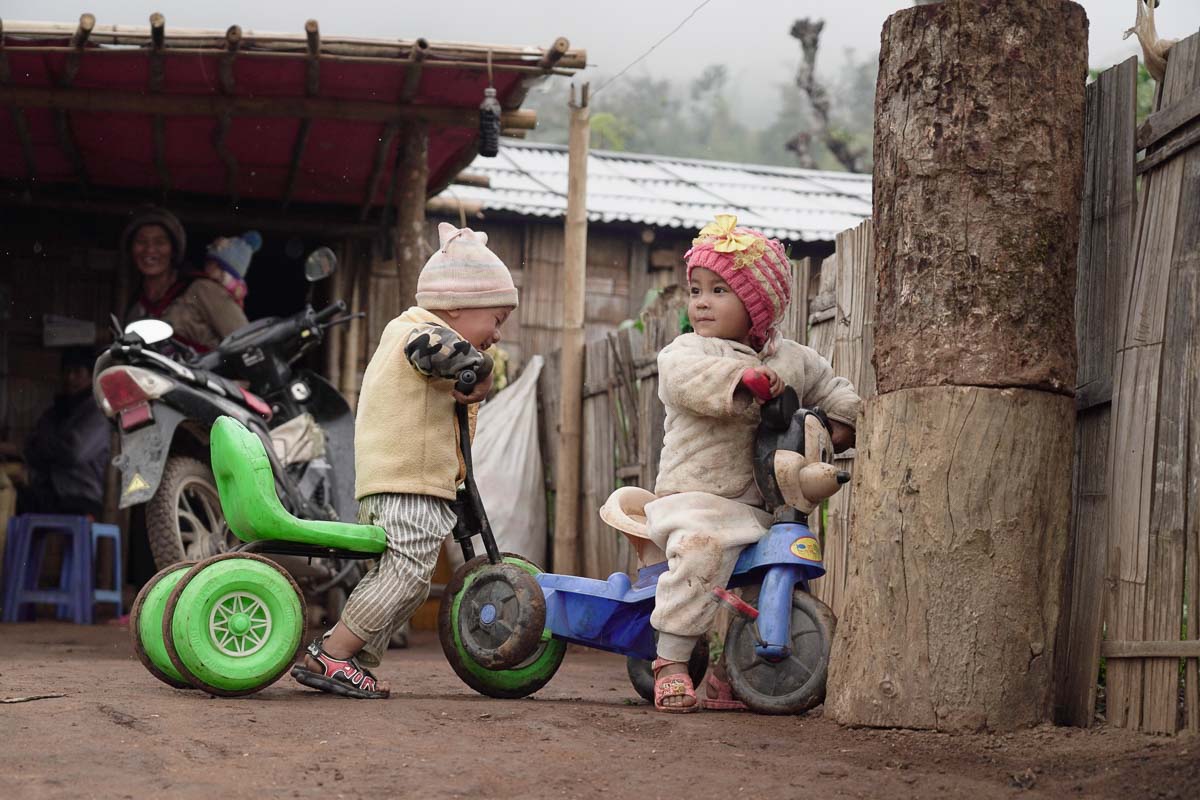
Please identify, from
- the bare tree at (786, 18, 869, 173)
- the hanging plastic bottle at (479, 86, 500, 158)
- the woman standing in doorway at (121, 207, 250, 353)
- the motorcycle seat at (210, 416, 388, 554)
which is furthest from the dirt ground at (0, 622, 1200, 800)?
the bare tree at (786, 18, 869, 173)

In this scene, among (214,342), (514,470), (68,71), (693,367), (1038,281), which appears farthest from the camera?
(514,470)

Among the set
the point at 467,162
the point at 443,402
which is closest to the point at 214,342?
the point at 467,162

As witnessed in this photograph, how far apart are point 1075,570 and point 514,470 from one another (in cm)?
642

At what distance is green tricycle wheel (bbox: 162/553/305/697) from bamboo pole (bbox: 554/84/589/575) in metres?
4.62

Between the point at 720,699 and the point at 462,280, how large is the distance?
159 cm

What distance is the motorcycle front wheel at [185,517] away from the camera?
6.86 metres

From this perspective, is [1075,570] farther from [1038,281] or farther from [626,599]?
[626,599]

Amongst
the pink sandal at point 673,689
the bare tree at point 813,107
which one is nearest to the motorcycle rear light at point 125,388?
the pink sandal at point 673,689

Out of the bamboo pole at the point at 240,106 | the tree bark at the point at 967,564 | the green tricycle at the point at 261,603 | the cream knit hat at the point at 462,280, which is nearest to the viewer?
the tree bark at the point at 967,564

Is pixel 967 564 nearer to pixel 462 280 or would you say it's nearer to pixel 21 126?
pixel 462 280

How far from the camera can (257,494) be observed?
4.50 metres

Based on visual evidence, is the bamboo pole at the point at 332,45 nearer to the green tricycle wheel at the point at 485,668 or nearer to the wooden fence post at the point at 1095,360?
the green tricycle wheel at the point at 485,668

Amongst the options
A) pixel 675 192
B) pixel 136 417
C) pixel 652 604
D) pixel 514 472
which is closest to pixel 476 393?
pixel 652 604

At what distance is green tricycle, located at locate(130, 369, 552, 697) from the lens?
430 cm
